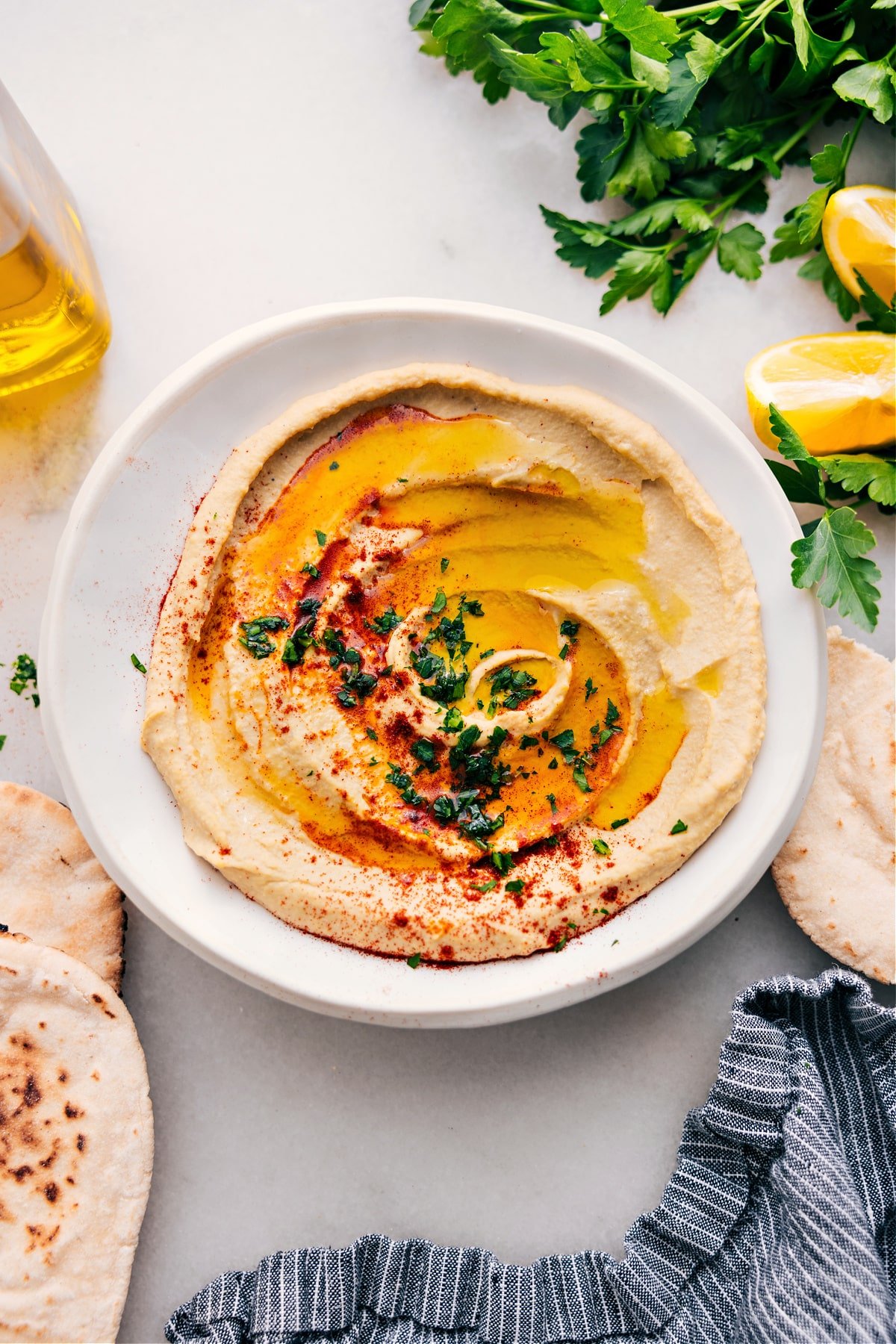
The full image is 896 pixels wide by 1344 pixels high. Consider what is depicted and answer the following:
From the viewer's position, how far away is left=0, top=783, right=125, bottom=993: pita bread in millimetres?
2773

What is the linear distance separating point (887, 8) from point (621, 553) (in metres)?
1.83

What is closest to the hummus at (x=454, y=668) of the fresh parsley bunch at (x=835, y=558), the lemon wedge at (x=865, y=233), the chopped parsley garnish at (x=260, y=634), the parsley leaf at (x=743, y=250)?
the chopped parsley garnish at (x=260, y=634)

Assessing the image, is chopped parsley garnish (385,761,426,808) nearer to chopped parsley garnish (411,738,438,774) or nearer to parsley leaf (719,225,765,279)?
chopped parsley garnish (411,738,438,774)

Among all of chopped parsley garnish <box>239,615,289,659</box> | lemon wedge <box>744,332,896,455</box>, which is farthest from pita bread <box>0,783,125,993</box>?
lemon wedge <box>744,332,896,455</box>

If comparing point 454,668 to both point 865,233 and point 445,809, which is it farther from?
point 865,233

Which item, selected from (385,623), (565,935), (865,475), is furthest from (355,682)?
(865,475)

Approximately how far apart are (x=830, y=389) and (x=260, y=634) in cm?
189

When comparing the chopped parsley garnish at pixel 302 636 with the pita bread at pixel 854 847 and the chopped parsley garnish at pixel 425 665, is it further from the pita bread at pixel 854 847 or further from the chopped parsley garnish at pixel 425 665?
the pita bread at pixel 854 847

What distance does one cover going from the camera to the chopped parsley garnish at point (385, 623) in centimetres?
279

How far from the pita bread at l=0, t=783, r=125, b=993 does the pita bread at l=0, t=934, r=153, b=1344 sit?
8 cm

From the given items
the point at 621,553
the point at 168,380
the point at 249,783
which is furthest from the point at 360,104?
the point at 249,783

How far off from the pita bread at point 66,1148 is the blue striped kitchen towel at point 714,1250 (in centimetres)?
32

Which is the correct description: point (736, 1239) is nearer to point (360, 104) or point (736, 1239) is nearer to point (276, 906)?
point (276, 906)

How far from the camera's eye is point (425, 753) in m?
2.77
